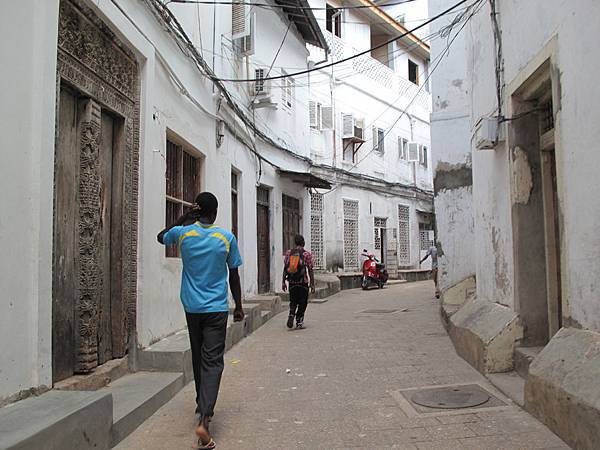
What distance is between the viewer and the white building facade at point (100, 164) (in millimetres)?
3379

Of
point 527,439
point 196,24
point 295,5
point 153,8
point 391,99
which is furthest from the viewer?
point 391,99

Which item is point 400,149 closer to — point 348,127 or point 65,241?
point 348,127

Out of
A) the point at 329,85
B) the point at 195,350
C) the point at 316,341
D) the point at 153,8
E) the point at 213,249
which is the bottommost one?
the point at 316,341

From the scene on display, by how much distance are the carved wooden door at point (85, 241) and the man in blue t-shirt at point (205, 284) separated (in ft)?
2.91

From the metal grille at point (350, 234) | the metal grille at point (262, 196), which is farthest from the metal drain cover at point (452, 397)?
the metal grille at point (350, 234)

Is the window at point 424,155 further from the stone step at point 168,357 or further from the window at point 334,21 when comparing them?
the stone step at point 168,357

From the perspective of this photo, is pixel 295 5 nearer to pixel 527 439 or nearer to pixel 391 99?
pixel 391 99

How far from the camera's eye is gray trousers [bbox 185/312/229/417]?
3.77 metres

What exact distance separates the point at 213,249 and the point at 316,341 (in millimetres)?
4373

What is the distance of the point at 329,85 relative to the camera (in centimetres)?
1903

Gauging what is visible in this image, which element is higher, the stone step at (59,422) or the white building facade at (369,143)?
the white building facade at (369,143)

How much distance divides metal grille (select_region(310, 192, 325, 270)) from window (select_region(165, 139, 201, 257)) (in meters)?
9.45

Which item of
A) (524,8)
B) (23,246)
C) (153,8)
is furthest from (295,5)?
(23,246)


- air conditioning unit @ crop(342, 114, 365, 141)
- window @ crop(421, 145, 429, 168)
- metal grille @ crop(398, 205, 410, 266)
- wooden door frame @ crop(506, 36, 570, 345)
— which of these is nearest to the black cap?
wooden door frame @ crop(506, 36, 570, 345)
